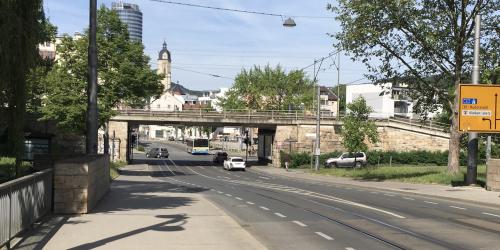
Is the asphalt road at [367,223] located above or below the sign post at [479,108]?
below

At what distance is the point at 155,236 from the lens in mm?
10945

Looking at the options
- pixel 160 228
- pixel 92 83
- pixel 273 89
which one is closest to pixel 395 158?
pixel 273 89

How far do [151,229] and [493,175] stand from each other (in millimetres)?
17514

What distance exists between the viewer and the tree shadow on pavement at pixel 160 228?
383 inches

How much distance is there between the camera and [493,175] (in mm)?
24328

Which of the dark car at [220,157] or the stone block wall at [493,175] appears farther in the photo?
the dark car at [220,157]

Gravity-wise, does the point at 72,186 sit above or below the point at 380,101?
below

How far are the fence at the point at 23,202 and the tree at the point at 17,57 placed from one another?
83 centimetres

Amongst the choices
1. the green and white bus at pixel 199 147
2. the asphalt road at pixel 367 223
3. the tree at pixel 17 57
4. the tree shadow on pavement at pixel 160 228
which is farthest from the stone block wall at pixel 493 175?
the green and white bus at pixel 199 147

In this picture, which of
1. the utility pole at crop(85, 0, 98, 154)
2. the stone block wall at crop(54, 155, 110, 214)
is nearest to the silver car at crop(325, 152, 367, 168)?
the utility pole at crop(85, 0, 98, 154)

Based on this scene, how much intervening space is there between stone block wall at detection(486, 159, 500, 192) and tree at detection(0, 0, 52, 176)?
19.3 m

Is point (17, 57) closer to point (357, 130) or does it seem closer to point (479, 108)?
point (479, 108)

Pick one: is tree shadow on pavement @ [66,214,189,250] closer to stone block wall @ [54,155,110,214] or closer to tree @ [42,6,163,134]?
stone block wall @ [54,155,110,214]

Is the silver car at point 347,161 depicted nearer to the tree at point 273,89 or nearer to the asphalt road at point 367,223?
the tree at point 273,89
